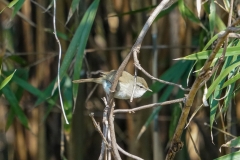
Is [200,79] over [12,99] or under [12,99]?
over

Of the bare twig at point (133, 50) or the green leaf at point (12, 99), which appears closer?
the bare twig at point (133, 50)

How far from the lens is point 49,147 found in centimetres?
252

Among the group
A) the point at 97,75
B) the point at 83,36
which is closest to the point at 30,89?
the point at 83,36

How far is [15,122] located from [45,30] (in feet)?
1.75

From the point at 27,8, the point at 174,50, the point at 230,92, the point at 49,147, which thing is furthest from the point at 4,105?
the point at 230,92

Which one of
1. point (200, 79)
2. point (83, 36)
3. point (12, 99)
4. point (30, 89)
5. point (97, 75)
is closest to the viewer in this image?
point (200, 79)

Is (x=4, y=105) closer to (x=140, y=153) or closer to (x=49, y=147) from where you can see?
(x=49, y=147)

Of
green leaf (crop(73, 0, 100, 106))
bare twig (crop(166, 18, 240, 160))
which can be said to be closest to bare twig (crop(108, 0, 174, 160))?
bare twig (crop(166, 18, 240, 160))

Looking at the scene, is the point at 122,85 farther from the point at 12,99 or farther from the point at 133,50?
the point at 133,50

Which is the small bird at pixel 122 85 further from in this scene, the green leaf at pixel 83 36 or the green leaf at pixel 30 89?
the green leaf at pixel 30 89

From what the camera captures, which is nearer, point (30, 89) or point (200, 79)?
point (200, 79)

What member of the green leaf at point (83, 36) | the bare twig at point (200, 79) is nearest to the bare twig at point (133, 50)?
the bare twig at point (200, 79)

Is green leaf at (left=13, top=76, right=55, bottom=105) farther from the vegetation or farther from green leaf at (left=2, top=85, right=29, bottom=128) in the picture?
green leaf at (left=2, top=85, right=29, bottom=128)

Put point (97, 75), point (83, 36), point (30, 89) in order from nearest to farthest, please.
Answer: point (83, 36)
point (30, 89)
point (97, 75)
